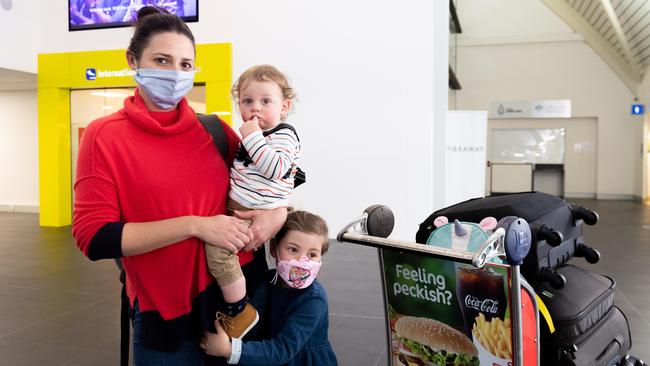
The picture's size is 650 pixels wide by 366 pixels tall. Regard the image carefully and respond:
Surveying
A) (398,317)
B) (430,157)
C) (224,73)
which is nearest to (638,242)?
(430,157)

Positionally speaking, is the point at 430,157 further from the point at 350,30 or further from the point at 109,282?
the point at 109,282

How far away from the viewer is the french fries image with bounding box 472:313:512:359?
187 cm

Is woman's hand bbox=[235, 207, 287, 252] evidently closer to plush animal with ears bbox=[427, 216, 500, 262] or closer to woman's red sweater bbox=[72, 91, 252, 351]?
woman's red sweater bbox=[72, 91, 252, 351]

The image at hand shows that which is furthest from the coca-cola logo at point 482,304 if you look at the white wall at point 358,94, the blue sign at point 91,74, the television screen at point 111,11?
the blue sign at point 91,74

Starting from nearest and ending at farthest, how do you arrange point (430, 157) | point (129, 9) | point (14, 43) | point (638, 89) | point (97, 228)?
point (97, 228)
point (430, 157)
point (129, 9)
point (14, 43)
point (638, 89)

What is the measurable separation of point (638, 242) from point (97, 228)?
9486mm

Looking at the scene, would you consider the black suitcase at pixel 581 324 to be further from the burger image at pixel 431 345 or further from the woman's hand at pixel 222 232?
the woman's hand at pixel 222 232

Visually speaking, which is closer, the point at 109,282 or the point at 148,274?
the point at 148,274

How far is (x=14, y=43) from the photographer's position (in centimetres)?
1027

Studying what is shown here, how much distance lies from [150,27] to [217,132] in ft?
1.11

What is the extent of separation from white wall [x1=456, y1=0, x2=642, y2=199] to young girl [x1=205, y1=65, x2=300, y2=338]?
1916cm

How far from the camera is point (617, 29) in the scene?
16141 millimetres

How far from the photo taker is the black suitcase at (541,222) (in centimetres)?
224

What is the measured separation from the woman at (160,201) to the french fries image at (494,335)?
0.80 meters
